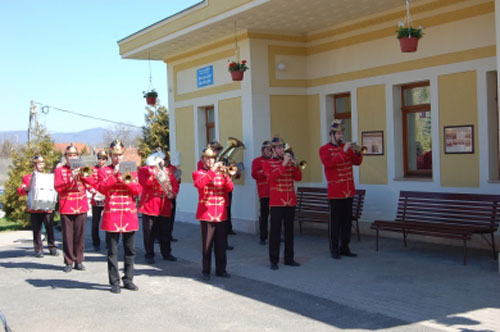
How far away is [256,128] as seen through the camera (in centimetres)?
1222

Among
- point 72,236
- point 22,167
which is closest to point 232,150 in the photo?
point 72,236

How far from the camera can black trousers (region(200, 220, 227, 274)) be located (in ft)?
26.7

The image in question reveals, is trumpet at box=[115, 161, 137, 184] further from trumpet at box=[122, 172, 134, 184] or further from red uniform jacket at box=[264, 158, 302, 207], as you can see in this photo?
red uniform jacket at box=[264, 158, 302, 207]

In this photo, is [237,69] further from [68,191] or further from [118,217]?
[118,217]

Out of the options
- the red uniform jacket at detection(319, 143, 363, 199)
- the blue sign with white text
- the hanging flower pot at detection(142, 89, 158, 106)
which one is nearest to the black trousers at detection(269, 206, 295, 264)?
the red uniform jacket at detection(319, 143, 363, 199)

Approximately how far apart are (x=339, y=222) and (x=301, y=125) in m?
4.03

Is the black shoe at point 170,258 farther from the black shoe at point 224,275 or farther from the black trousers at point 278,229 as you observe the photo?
the black trousers at point 278,229

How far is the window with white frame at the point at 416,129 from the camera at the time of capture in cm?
1065

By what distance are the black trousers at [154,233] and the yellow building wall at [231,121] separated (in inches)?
124

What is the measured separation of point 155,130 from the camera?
2142cm

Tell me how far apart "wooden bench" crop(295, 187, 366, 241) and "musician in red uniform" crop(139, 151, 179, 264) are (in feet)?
9.27

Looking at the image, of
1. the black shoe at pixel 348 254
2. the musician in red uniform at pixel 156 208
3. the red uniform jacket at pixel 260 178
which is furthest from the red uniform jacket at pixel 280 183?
the red uniform jacket at pixel 260 178

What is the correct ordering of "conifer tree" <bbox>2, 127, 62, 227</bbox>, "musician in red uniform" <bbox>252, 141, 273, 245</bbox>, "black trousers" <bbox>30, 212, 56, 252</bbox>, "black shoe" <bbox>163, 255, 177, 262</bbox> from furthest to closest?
"conifer tree" <bbox>2, 127, 62, 227</bbox> < "musician in red uniform" <bbox>252, 141, 273, 245</bbox> < "black trousers" <bbox>30, 212, 56, 252</bbox> < "black shoe" <bbox>163, 255, 177, 262</bbox>

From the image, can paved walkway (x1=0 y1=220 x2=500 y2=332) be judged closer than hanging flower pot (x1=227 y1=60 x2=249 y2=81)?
Yes
